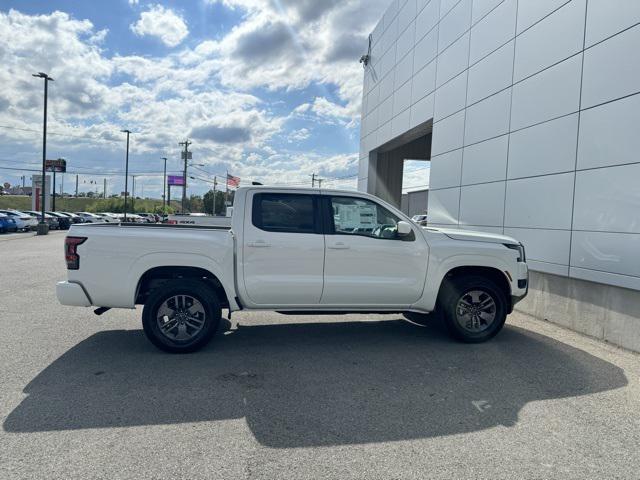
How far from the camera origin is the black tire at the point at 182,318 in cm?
507

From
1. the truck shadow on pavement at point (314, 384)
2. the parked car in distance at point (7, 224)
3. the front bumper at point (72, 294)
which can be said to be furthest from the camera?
the parked car in distance at point (7, 224)

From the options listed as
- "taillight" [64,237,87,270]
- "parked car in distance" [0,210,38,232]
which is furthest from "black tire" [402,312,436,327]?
"parked car in distance" [0,210,38,232]

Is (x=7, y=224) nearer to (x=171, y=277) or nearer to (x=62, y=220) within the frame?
(x=62, y=220)

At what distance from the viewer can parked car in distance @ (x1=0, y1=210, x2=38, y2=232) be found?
30.5 meters

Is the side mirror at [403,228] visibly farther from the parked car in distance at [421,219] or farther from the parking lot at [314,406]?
the parked car in distance at [421,219]

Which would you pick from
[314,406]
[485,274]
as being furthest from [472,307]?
[314,406]

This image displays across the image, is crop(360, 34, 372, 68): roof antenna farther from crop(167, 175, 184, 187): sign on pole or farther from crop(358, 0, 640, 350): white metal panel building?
crop(167, 175, 184, 187): sign on pole

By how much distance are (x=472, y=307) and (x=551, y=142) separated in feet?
12.5

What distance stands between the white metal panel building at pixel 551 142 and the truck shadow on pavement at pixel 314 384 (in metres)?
1.34

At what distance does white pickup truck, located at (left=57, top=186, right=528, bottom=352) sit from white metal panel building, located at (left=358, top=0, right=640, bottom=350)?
5.27ft

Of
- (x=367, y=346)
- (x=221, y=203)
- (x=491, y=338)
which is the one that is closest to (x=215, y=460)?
(x=367, y=346)

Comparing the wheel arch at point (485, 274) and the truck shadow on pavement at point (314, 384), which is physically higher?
the wheel arch at point (485, 274)

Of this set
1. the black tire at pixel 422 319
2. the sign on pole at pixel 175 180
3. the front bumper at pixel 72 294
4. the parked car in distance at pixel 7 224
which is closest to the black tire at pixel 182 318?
the front bumper at pixel 72 294

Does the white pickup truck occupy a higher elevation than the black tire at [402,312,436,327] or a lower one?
higher
